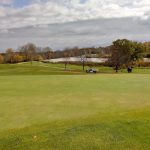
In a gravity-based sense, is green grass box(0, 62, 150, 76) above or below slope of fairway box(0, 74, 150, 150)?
below

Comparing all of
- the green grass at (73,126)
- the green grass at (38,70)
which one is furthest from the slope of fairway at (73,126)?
the green grass at (38,70)

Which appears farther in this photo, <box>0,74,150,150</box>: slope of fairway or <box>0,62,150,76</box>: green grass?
<box>0,62,150,76</box>: green grass

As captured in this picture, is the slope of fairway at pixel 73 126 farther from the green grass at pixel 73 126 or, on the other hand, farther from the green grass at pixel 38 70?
the green grass at pixel 38 70

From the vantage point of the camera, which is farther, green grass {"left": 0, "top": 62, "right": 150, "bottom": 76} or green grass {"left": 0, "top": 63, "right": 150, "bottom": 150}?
green grass {"left": 0, "top": 62, "right": 150, "bottom": 76}

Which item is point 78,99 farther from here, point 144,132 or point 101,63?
point 101,63

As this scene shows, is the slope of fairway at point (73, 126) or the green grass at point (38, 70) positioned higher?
the slope of fairway at point (73, 126)

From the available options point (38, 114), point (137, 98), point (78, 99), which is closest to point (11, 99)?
point (78, 99)

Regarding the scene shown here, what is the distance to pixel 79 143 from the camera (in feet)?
23.6

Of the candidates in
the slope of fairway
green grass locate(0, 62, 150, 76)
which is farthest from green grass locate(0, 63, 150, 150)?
green grass locate(0, 62, 150, 76)

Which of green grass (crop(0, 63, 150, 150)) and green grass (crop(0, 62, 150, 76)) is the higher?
green grass (crop(0, 63, 150, 150))

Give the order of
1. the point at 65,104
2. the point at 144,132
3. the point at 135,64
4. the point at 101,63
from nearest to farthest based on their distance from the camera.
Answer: the point at 144,132 → the point at 65,104 → the point at 135,64 → the point at 101,63

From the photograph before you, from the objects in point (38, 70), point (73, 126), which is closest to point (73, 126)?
point (73, 126)

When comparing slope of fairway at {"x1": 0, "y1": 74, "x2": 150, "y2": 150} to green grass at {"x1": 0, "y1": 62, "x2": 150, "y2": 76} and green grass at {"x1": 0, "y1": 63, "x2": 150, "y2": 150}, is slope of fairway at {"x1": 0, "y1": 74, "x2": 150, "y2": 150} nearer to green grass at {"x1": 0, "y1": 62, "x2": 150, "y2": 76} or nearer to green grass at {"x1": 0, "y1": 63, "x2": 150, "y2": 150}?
green grass at {"x1": 0, "y1": 63, "x2": 150, "y2": 150}

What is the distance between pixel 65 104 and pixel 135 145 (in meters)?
5.85
